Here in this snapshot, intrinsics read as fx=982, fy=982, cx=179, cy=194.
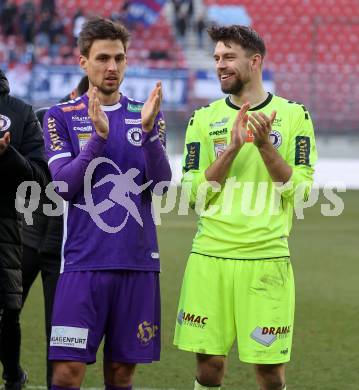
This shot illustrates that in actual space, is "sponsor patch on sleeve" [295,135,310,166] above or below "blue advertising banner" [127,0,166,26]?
below

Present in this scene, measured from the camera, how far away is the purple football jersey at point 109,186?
395 cm

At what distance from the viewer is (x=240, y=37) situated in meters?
4.32

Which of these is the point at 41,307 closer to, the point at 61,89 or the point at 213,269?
the point at 213,269

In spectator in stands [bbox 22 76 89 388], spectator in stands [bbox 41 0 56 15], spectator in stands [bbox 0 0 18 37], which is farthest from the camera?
spectator in stands [bbox 41 0 56 15]

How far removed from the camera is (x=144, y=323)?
403 centimetres

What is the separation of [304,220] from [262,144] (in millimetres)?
9861

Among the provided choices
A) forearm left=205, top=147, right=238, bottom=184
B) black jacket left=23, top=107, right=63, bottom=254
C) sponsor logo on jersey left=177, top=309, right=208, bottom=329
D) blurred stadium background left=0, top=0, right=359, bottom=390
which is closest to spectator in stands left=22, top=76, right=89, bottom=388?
black jacket left=23, top=107, right=63, bottom=254

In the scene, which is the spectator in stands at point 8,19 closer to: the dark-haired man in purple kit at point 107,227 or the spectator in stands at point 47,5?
the spectator in stands at point 47,5

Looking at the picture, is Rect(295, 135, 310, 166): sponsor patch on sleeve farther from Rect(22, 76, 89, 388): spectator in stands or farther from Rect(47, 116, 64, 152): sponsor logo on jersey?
Rect(22, 76, 89, 388): spectator in stands

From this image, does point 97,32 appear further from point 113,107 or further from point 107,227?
point 107,227

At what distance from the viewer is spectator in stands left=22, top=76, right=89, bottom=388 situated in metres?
4.90

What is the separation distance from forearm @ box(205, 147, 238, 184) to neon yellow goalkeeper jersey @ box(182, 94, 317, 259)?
0.04 m

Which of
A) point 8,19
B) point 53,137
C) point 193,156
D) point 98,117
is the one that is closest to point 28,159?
point 53,137
